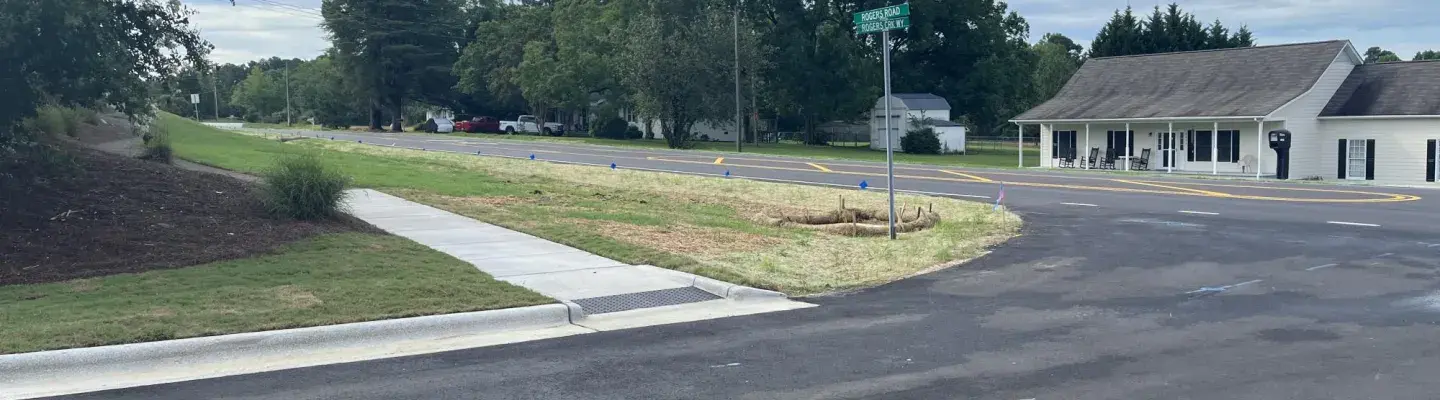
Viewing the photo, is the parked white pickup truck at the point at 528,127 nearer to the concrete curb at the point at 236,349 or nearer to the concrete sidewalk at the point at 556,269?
the concrete sidewalk at the point at 556,269

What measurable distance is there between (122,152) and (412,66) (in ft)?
207

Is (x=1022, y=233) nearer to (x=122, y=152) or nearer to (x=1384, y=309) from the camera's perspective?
(x=1384, y=309)

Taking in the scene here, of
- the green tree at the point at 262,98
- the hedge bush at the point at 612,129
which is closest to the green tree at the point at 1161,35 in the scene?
the hedge bush at the point at 612,129

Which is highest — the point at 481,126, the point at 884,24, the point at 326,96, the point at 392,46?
the point at 392,46

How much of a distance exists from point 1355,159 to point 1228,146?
3.88 metres

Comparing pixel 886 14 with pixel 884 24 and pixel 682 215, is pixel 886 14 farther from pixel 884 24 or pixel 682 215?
pixel 682 215

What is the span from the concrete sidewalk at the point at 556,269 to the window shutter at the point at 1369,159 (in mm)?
32281

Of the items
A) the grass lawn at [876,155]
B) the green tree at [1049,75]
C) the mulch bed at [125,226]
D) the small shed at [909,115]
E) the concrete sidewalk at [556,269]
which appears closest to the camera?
the concrete sidewalk at [556,269]

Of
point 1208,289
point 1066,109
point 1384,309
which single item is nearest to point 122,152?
point 1208,289

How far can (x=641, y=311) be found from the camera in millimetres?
10570

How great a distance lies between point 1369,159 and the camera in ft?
123

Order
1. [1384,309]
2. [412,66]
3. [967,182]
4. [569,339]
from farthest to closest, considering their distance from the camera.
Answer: [412,66] < [967,182] < [1384,309] < [569,339]

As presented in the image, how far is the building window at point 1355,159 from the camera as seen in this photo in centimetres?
3769

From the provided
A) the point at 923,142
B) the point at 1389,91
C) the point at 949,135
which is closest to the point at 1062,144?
the point at 1389,91
